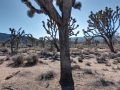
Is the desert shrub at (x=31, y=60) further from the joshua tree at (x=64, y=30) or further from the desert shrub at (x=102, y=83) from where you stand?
the desert shrub at (x=102, y=83)


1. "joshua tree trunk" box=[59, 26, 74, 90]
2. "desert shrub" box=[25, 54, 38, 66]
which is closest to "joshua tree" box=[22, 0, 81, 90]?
"joshua tree trunk" box=[59, 26, 74, 90]

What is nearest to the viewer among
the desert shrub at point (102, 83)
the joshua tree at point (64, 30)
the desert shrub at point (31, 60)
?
the joshua tree at point (64, 30)

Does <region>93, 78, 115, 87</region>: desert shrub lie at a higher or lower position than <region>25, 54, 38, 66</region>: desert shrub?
lower

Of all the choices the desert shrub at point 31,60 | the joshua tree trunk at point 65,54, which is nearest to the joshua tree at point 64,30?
the joshua tree trunk at point 65,54

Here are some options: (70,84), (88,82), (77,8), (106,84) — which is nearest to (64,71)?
(70,84)

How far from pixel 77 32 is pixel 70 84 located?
20.5 metres

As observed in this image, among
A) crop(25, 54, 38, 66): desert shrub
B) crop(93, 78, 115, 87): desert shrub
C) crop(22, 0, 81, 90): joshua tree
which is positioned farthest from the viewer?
crop(25, 54, 38, 66): desert shrub

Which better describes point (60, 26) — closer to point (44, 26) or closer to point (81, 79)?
point (81, 79)

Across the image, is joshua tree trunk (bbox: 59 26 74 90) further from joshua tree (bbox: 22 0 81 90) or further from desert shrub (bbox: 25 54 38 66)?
desert shrub (bbox: 25 54 38 66)

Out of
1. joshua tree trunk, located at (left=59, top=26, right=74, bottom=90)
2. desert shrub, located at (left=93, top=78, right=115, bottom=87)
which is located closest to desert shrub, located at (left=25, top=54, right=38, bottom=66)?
joshua tree trunk, located at (left=59, top=26, right=74, bottom=90)

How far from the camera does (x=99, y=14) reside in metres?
21.7

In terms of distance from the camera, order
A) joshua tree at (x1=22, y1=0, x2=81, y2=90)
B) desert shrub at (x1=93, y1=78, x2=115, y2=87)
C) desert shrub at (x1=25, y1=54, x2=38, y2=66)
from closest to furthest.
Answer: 1. joshua tree at (x1=22, y1=0, x2=81, y2=90)
2. desert shrub at (x1=93, y1=78, x2=115, y2=87)
3. desert shrub at (x1=25, y1=54, x2=38, y2=66)

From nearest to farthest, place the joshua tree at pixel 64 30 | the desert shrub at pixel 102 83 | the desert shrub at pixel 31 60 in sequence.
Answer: the joshua tree at pixel 64 30 → the desert shrub at pixel 102 83 → the desert shrub at pixel 31 60

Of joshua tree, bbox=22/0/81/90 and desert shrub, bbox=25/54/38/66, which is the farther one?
desert shrub, bbox=25/54/38/66
